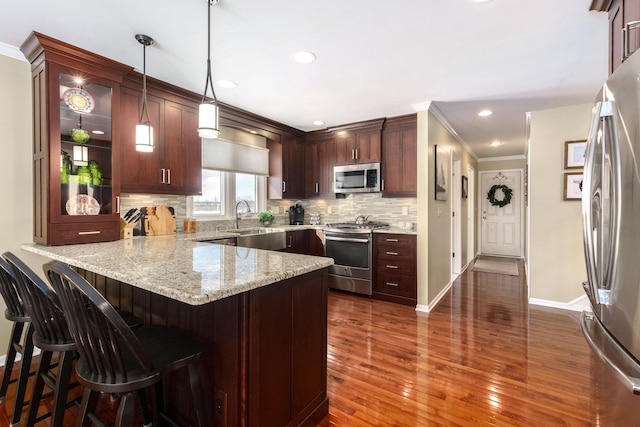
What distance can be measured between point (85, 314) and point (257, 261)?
74 centimetres

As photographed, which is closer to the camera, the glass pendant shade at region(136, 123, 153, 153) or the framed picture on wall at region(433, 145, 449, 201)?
the glass pendant shade at region(136, 123, 153, 153)

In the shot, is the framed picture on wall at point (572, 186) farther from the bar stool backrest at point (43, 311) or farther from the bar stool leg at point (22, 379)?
the bar stool leg at point (22, 379)

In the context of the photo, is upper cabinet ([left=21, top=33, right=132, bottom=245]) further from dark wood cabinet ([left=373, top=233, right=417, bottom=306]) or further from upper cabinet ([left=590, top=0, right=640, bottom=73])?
upper cabinet ([left=590, top=0, right=640, bottom=73])

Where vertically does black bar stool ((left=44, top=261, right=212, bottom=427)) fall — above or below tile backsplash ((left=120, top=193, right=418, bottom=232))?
below

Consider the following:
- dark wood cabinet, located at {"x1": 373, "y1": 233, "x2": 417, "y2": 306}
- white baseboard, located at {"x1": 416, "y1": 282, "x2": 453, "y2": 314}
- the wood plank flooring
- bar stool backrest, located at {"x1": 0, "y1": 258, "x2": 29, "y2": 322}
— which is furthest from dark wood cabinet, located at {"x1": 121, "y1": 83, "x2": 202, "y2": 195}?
white baseboard, located at {"x1": 416, "y1": 282, "x2": 453, "y2": 314}

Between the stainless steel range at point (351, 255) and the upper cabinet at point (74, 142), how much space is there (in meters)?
2.57

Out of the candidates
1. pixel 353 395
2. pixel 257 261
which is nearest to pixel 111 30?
pixel 257 261

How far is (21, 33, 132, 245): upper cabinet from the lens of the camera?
2.15 metres

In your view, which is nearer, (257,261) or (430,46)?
(257,261)

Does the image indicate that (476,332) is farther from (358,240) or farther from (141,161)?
(141,161)

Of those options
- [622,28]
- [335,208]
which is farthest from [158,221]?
[622,28]

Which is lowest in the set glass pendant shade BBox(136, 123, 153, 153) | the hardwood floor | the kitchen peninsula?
the hardwood floor

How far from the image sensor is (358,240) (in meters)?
3.96

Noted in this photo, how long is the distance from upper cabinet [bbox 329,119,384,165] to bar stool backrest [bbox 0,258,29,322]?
12.1 feet
